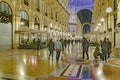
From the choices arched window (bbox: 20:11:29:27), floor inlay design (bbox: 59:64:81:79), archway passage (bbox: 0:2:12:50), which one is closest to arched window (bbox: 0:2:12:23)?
archway passage (bbox: 0:2:12:50)

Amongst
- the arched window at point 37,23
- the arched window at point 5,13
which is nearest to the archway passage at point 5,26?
the arched window at point 5,13

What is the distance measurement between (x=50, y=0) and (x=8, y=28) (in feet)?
74.6

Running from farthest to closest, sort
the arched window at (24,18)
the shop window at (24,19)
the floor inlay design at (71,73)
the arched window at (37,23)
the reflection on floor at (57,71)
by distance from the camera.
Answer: the arched window at (37,23) → the shop window at (24,19) → the arched window at (24,18) → the floor inlay design at (71,73) → the reflection on floor at (57,71)

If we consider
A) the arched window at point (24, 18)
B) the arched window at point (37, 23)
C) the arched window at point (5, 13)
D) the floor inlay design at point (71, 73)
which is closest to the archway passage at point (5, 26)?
the arched window at point (5, 13)

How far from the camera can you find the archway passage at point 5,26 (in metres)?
24.1

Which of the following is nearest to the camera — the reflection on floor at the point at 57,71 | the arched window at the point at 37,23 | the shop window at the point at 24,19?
the reflection on floor at the point at 57,71

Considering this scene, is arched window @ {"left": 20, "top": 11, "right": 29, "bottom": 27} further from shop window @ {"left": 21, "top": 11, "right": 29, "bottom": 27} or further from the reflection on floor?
the reflection on floor

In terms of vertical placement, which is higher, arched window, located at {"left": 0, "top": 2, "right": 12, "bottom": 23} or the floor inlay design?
arched window, located at {"left": 0, "top": 2, "right": 12, "bottom": 23}

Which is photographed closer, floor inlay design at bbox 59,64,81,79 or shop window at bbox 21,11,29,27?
floor inlay design at bbox 59,64,81,79

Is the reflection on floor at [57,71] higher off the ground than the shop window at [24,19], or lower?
lower

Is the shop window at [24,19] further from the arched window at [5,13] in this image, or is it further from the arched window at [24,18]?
the arched window at [5,13]

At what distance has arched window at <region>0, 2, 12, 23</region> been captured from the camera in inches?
945

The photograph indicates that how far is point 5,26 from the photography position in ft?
82.2

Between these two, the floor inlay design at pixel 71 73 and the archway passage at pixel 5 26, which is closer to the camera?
the floor inlay design at pixel 71 73
